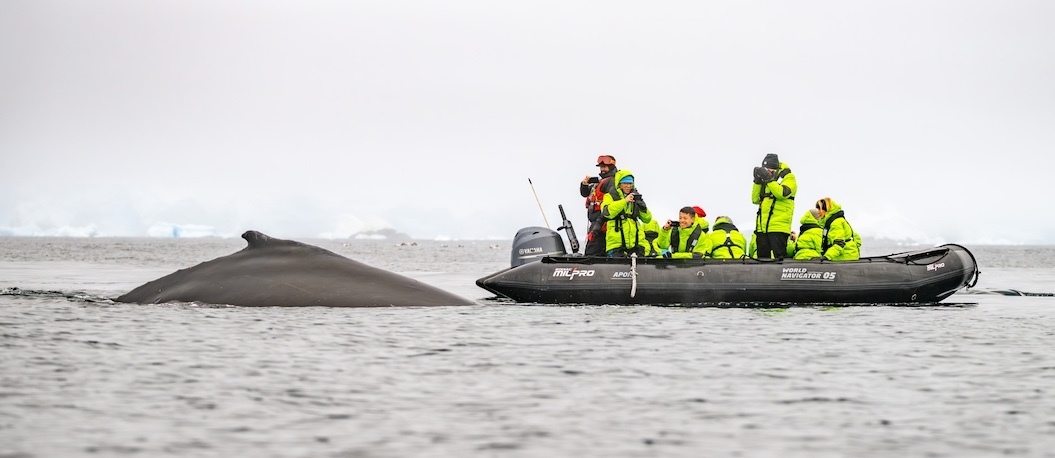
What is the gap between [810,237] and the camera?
1903 centimetres

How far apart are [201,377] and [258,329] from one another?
13.0 feet

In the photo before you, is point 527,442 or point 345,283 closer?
point 527,442

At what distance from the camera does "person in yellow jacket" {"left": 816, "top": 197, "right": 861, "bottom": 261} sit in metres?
18.7

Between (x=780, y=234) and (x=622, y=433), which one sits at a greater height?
(x=780, y=234)

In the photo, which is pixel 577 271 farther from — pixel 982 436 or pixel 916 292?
pixel 982 436

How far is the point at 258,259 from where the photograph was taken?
18.0 meters

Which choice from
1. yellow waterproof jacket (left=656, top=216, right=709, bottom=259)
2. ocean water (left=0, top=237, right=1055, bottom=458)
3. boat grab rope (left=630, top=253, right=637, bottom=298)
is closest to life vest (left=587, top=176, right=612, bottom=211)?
boat grab rope (left=630, top=253, right=637, bottom=298)

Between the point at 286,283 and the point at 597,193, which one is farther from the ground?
the point at 597,193

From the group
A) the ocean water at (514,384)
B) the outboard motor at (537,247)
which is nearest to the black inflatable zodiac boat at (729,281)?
the outboard motor at (537,247)

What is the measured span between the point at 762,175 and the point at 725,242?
61.2 inches

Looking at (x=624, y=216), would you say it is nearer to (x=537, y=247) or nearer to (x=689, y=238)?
(x=689, y=238)

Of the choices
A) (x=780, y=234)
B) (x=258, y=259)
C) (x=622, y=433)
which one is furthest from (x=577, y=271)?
(x=622, y=433)

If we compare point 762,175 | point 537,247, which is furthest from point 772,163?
point 537,247

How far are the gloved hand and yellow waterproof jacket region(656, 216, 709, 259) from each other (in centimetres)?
144
